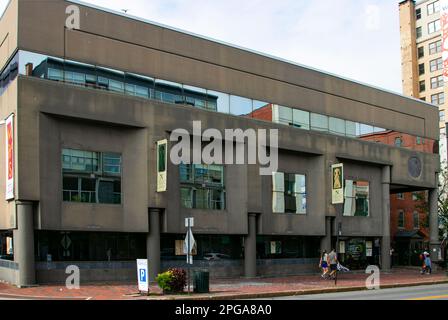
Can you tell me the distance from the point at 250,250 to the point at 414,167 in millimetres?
19056

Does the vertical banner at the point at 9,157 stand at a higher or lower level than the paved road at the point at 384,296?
higher

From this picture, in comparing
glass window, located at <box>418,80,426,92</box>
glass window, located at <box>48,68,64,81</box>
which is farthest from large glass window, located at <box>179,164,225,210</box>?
glass window, located at <box>418,80,426,92</box>

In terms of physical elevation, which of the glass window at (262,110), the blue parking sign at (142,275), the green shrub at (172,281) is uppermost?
the glass window at (262,110)

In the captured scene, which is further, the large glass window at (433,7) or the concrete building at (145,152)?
the large glass window at (433,7)

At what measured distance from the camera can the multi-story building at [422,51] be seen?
9350 cm

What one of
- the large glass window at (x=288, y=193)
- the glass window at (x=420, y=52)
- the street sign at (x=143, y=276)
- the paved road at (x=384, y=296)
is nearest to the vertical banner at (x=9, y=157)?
the street sign at (x=143, y=276)

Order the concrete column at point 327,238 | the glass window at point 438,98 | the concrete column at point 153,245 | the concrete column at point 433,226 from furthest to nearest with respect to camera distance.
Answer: the glass window at point 438,98
the concrete column at point 433,226
the concrete column at point 327,238
the concrete column at point 153,245

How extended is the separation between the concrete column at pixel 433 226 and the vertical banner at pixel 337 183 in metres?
12.6

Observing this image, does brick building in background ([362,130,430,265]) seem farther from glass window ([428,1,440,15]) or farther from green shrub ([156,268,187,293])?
glass window ([428,1,440,15])

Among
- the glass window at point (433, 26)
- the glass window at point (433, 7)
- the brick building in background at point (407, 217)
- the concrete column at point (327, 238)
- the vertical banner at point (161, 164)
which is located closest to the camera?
the vertical banner at point (161, 164)

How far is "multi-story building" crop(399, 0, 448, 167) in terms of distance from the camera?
3681 inches

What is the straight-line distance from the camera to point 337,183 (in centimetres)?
3825

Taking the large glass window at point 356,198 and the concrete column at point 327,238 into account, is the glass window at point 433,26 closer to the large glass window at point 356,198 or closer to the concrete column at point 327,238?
the large glass window at point 356,198

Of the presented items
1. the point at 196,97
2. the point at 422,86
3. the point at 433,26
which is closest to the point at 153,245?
the point at 196,97
